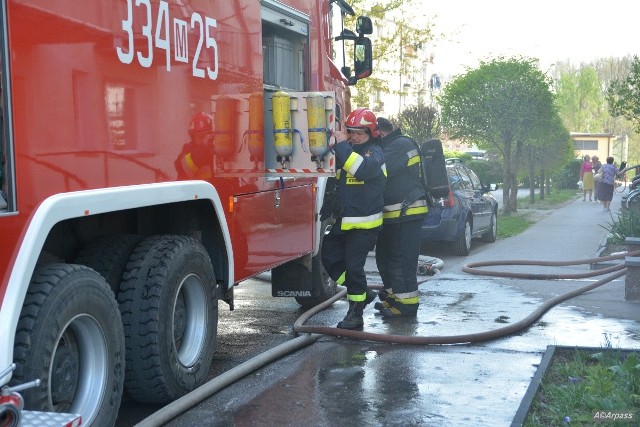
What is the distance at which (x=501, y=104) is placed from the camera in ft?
77.9

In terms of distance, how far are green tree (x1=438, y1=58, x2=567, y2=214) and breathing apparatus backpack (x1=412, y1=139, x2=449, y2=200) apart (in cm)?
1559

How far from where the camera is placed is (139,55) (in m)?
4.76

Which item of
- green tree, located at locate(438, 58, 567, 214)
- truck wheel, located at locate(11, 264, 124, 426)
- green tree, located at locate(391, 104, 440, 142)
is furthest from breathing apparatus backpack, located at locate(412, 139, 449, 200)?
green tree, located at locate(391, 104, 440, 142)

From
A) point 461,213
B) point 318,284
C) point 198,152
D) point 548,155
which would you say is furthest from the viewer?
point 548,155

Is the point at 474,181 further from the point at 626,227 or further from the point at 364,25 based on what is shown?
the point at 364,25

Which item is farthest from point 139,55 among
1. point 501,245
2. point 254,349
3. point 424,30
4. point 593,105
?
point 593,105

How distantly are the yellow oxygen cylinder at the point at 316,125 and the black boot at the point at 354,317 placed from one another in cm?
172

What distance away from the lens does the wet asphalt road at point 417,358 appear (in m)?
5.12

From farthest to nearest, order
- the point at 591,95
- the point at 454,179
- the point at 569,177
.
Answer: the point at 591,95 < the point at 569,177 < the point at 454,179

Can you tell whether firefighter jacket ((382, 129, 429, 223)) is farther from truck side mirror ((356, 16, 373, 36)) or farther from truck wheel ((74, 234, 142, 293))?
truck wheel ((74, 234, 142, 293))

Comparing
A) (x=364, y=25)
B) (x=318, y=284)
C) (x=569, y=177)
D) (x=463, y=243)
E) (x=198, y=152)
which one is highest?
(x=364, y=25)

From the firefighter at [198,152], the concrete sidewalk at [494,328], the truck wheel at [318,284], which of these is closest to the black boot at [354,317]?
the concrete sidewalk at [494,328]

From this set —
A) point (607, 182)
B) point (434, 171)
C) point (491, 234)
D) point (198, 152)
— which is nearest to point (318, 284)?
point (434, 171)

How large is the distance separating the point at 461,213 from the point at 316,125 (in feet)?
27.6
